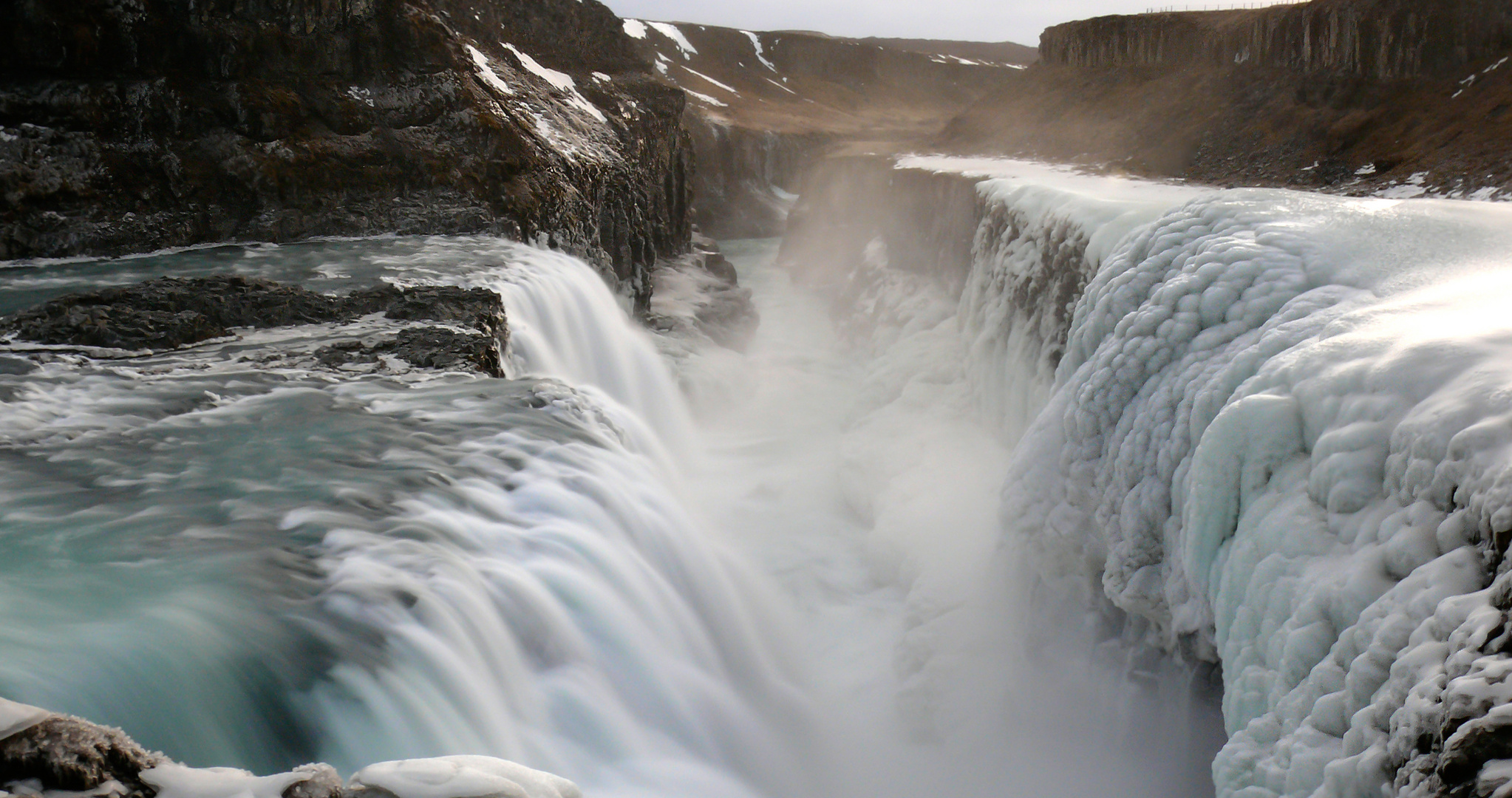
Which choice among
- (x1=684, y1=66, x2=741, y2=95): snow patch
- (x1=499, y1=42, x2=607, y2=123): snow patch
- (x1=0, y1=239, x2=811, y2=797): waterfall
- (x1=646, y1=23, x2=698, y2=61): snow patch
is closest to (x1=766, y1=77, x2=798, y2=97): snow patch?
(x1=684, y1=66, x2=741, y2=95): snow patch

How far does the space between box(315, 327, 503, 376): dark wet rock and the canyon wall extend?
12.7 meters

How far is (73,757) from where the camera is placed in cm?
179

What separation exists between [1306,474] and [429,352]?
5.10 meters

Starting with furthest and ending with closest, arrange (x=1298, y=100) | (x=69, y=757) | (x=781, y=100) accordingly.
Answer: (x=781, y=100), (x=1298, y=100), (x=69, y=757)

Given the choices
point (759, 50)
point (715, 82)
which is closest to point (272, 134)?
point (715, 82)

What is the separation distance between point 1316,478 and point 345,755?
3130 mm

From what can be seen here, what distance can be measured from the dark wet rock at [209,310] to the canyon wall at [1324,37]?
12785 millimetres

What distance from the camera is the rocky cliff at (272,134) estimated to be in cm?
905

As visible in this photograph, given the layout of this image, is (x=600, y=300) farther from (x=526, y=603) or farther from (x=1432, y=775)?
(x=1432, y=775)

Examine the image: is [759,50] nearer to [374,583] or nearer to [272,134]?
[272,134]

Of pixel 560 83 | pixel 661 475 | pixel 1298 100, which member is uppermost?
pixel 560 83

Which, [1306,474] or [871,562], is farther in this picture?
[871,562]

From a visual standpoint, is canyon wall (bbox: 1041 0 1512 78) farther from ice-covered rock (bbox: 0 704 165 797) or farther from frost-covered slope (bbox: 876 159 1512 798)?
ice-covered rock (bbox: 0 704 165 797)

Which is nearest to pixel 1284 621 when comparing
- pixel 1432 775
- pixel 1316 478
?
pixel 1316 478
